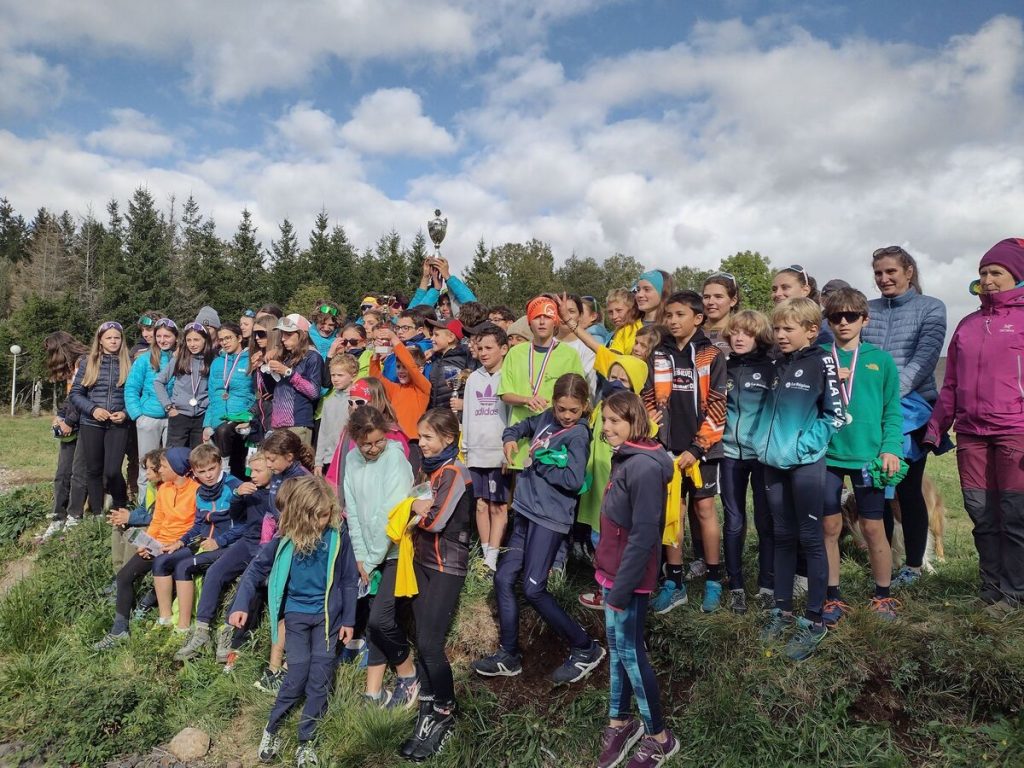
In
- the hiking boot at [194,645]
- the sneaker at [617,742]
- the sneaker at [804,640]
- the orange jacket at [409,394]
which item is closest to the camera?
the sneaker at [617,742]

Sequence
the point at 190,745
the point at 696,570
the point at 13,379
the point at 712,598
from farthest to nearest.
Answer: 1. the point at 13,379
2. the point at 696,570
3. the point at 190,745
4. the point at 712,598

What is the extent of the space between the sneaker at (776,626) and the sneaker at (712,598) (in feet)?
1.25

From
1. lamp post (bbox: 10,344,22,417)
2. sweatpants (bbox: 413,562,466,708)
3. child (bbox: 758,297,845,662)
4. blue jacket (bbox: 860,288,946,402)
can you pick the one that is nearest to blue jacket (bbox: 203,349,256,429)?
sweatpants (bbox: 413,562,466,708)

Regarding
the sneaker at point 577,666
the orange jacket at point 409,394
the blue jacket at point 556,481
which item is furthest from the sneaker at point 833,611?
the orange jacket at point 409,394

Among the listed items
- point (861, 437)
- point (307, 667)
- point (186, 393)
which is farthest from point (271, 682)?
point (861, 437)

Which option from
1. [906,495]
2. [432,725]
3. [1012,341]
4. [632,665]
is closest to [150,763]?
[432,725]

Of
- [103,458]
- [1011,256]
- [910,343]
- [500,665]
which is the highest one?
[1011,256]

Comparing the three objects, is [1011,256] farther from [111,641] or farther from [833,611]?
[111,641]

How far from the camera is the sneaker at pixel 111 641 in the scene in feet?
19.0

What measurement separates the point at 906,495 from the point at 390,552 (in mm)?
3783

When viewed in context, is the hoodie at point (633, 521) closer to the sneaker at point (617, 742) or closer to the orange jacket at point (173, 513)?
the sneaker at point (617, 742)

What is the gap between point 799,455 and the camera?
13.0 ft

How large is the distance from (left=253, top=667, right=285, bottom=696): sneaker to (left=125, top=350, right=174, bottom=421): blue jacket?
3845 millimetres

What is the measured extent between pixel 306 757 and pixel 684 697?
2498 mm
